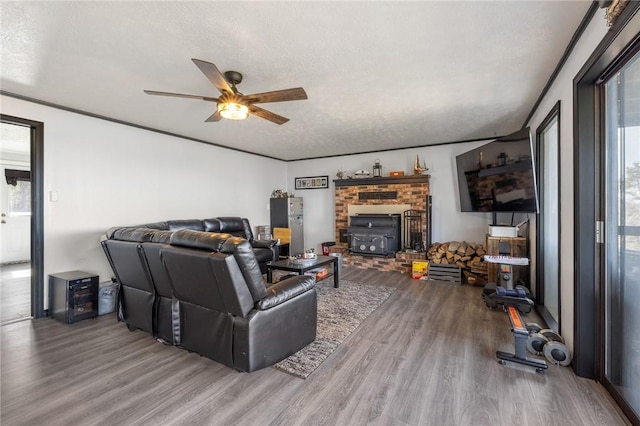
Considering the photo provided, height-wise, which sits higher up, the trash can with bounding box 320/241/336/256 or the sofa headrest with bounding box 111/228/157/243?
the sofa headrest with bounding box 111/228/157/243

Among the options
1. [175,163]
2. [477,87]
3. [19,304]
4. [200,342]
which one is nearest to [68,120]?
[175,163]

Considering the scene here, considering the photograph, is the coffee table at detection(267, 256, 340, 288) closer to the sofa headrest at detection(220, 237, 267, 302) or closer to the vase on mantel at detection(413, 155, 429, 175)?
the sofa headrest at detection(220, 237, 267, 302)

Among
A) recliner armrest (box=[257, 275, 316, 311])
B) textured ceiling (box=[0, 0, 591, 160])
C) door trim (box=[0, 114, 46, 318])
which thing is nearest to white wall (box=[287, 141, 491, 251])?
textured ceiling (box=[0, 0, 591, 160])

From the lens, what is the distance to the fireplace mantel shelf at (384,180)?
18.3ft

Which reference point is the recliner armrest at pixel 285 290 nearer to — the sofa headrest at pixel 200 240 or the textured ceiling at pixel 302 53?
the sofa headrest at pixel 200 240

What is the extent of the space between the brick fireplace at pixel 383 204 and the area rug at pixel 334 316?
1.13 metres

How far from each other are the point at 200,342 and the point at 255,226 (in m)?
4.27

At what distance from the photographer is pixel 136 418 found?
1687 mm

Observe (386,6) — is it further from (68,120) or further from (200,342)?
(68,120)

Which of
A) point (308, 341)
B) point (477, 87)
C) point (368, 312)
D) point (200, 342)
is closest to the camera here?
point (200, 342)

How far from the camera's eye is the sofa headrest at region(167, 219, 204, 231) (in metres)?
4.44

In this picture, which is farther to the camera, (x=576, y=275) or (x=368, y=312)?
(x=368, y=312)

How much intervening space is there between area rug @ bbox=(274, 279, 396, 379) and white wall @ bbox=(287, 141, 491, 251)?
2.11 m

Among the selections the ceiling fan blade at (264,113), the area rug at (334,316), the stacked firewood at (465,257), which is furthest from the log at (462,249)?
the ceiling fan blade at (264,113)
